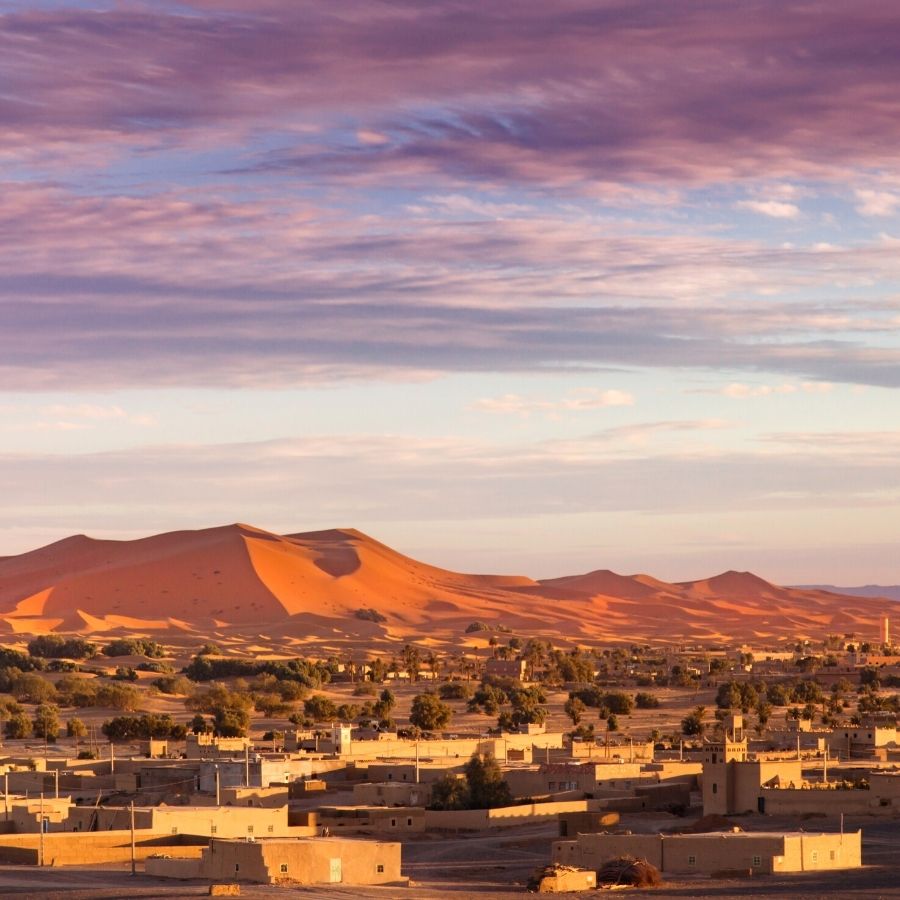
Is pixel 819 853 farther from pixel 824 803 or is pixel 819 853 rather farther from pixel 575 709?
pixel 575 709

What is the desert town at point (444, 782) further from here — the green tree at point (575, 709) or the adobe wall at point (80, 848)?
the green tree at point (575, 709)

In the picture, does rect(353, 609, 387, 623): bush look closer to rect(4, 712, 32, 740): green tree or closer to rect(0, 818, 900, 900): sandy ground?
rect(4, 712, 32, 740): green tree

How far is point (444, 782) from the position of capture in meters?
53.9

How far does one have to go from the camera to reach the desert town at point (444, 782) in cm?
4112

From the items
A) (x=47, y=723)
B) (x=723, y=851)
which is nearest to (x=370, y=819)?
(x=723, y=851)

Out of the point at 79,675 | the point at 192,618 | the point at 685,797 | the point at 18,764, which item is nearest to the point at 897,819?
the point at 685,797

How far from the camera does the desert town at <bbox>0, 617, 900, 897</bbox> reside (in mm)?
41125

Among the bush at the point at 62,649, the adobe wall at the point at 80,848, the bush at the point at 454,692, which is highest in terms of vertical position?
the bush at the point at 62,649

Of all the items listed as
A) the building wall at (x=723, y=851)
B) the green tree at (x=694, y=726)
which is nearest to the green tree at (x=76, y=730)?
the green tree at (x=694, y=726)

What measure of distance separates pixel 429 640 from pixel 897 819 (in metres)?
103

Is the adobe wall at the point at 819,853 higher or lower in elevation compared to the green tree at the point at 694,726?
lower

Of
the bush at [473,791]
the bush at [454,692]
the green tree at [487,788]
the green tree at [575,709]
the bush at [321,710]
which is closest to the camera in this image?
the bush at [473,791]

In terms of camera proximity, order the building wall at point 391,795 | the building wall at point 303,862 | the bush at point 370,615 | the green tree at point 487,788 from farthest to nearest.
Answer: the bush at point 370,615
the building wall at point 391,795
the green tree at point 487,788
the building wall at point 303,862

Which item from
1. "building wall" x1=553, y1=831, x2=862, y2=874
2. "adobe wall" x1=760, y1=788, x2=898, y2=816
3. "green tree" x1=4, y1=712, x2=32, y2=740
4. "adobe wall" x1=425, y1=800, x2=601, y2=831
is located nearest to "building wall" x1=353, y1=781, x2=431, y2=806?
"adobe wall" x1=425, y1=800, x2=601, y2=831
